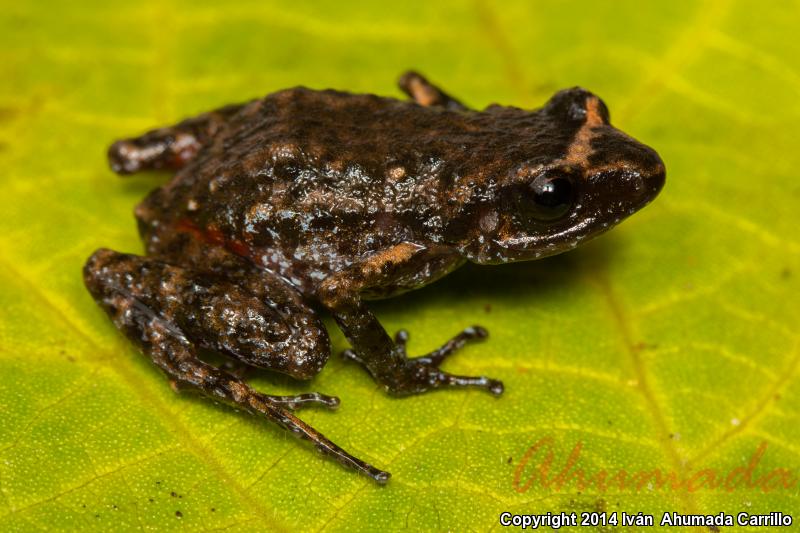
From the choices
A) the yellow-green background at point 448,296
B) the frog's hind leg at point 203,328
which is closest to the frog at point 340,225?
the frog's hind leg at point 203,328

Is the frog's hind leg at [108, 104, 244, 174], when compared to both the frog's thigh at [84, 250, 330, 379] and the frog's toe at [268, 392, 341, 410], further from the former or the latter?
the frog's toe at [268, 392, 341, 410]

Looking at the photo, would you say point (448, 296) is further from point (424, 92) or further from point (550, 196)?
point (424, 92)

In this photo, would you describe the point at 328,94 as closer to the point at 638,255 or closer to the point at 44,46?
the point at 638,255

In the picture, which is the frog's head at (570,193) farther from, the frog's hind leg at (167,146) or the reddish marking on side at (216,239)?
the frog's hind leg at (167,146)

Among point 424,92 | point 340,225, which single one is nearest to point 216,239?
point 340,225

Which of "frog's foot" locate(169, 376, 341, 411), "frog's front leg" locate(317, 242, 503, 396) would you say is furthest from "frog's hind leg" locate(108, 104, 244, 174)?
"frog's foot" locate(169, 376, 341, 411)

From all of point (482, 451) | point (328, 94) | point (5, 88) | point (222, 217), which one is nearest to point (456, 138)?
point (328, 94)
